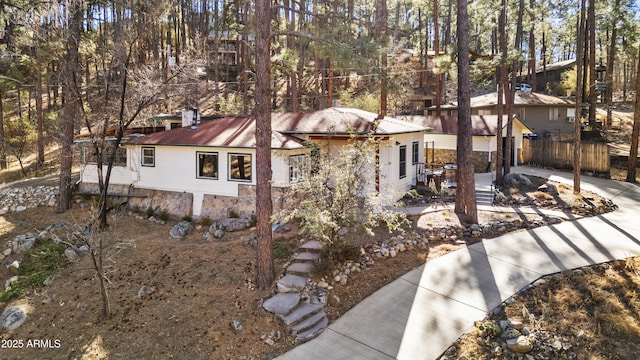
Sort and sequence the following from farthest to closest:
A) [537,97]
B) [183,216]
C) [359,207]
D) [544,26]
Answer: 1. [537,97]
2. [544,26]
3. [183,216]
4. [359,207]

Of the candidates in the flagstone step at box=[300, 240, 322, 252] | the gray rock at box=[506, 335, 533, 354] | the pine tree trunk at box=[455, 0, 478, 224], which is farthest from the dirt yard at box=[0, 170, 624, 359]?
the gray rock at box=[506, 335, 533, 354]

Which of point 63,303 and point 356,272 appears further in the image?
point 63,303

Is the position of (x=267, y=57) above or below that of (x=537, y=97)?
below

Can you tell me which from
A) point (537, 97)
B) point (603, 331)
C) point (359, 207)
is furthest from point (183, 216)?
point (537, 97)

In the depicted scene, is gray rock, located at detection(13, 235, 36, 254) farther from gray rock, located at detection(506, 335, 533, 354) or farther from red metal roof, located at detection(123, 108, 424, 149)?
gray rock, located at detection(506, 335, 533, 354)

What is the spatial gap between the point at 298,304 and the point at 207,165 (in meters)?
8.44

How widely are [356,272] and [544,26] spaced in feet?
49.1

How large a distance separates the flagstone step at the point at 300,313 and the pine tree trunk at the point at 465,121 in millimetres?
6147

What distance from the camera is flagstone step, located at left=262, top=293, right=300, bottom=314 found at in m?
7.85

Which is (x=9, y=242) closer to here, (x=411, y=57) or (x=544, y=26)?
(x=544, y=26)

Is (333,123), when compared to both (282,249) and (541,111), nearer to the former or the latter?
(282,249)

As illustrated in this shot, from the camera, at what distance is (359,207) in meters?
9.18

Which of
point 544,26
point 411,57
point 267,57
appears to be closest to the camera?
point 267,57

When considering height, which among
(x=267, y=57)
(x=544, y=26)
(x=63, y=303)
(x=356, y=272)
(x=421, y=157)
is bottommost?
(x=63, y=303)
